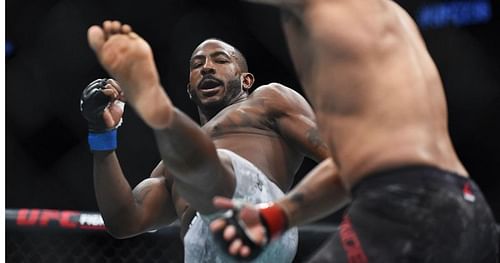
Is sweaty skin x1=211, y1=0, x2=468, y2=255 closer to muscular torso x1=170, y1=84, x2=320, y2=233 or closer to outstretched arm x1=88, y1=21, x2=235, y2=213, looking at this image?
outstretched arm x1=88, y1=21, x2=235, y2=213

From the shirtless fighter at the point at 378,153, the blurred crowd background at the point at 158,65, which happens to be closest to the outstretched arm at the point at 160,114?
the shirtless fighter at the point at 378,153

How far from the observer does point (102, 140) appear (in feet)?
6.01

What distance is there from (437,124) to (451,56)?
1270 millimetres

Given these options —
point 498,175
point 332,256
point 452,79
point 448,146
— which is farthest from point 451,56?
point 332,256

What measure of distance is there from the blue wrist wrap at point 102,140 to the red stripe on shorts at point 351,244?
2.76 feet

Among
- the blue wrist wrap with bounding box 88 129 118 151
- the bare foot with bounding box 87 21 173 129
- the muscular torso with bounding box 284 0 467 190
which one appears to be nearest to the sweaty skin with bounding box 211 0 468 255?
the muscular torso with bounding box 284 0 467 190

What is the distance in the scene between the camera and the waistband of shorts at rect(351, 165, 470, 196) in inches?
42.9

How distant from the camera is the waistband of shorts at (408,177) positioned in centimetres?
109

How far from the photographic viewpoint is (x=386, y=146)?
3.64 ft

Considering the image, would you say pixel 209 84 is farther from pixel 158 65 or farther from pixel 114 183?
pixel 158 65

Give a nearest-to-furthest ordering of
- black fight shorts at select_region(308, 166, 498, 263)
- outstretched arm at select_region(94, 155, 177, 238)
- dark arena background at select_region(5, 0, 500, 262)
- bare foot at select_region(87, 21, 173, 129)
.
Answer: black fight shorts at select_region(308, 166, 498, 263), bare foot at select_region(87, 21, 173, 129), outstretched arm at select_region(94, 155, 177, 238), dark arena background at select_region(5, 0, 500, 262)

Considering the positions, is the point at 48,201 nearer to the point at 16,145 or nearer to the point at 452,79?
the point at 16,145

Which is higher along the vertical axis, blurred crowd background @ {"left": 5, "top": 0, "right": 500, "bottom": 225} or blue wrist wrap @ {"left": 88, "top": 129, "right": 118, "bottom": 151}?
blue wrist wrap @ {"left": 88, "top": 129, "right": 118, "bottom": 151}

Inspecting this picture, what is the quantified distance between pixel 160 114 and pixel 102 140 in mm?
539
